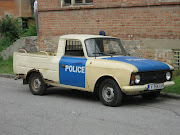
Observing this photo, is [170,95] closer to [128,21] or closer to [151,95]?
[151,95]

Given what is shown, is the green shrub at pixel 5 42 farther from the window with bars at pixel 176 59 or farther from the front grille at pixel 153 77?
the front grille at pixel 153 77

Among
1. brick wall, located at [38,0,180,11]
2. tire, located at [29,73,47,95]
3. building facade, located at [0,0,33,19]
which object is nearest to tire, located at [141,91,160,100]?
tire, located at [29,73,47,95]

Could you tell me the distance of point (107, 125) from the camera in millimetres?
6328

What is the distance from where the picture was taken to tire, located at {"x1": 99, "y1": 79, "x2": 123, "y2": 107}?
7.86m

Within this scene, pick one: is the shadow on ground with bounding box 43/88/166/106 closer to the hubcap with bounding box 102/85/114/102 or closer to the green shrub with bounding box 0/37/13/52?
the hubcap with bounding box 102/85/114/102

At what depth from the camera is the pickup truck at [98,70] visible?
782cm

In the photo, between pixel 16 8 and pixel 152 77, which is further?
pixel 16 8

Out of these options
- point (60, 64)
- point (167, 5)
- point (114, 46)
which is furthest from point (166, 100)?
point (167, 5)

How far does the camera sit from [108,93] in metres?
8.12

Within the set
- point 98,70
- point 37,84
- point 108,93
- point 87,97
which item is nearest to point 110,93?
point 108,93

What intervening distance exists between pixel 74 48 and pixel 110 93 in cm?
176

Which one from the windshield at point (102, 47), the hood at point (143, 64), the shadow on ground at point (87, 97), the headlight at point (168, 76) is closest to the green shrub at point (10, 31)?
the shadow on ground at point (87, 97)

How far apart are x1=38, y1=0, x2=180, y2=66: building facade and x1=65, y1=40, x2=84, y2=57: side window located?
4834 millimetres

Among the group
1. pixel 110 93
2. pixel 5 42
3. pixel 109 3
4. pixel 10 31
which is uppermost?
pixel 109 3
